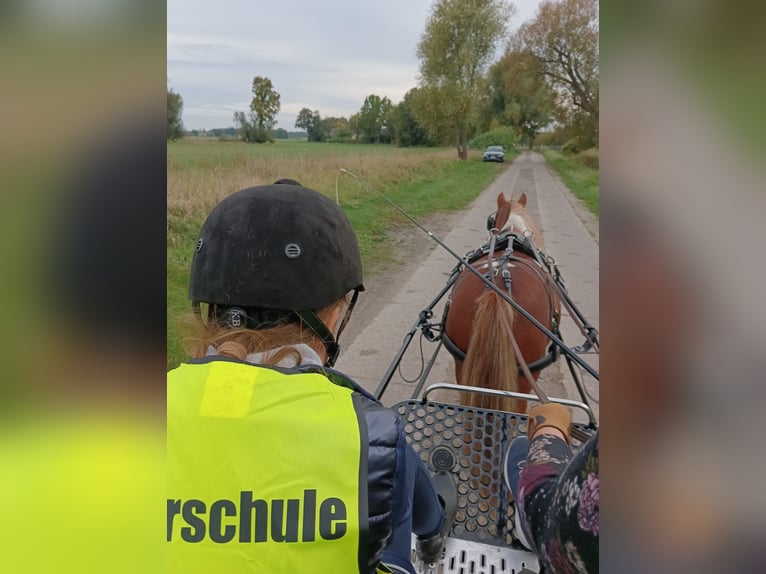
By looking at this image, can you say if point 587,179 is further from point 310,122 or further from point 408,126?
point 408,126

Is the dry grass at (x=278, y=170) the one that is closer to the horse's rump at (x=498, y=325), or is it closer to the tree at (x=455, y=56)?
the horse's rump at (x=498, y=325)

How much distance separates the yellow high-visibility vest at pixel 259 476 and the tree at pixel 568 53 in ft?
1.91

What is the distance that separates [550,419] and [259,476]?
38.3 inches

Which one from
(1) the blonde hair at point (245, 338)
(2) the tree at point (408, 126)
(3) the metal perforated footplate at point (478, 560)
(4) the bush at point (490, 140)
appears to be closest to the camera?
(1) the blonde hair at point (245, 338)

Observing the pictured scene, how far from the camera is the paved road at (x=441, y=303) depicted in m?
4.21

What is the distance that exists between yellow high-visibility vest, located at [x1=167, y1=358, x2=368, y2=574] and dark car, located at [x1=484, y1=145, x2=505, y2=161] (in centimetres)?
2690

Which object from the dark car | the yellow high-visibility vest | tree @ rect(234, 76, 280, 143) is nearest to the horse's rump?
the yellow high-visibility vest

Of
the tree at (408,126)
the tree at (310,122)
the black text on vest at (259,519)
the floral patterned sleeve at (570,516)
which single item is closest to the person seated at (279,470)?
the black text on vest at (259,519)

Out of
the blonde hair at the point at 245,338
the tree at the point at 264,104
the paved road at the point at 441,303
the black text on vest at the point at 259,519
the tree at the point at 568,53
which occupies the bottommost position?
the paved road at the point at 441,303

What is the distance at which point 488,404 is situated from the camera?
272cm

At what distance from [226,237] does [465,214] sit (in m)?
12.3

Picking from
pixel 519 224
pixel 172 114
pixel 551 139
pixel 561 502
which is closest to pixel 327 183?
pixel 519 224

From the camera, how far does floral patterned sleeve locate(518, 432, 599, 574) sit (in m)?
0.90
